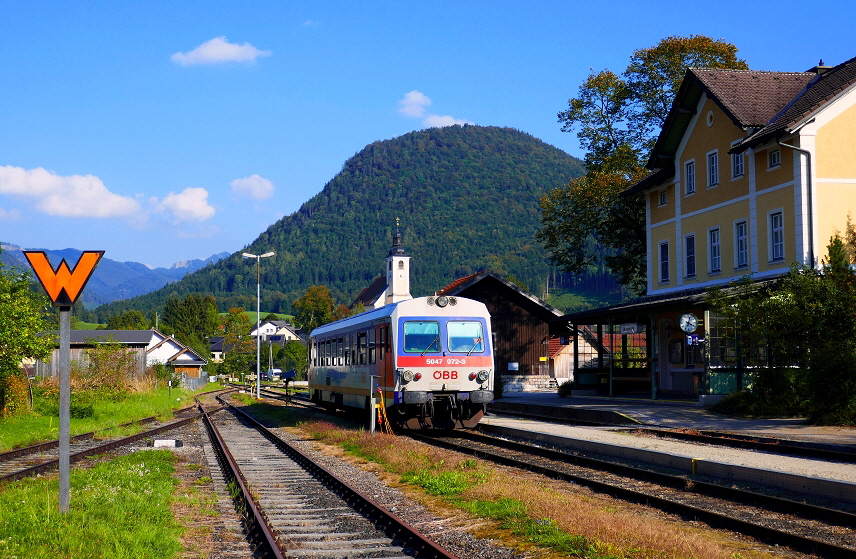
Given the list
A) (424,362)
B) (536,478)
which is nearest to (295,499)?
(536,478)

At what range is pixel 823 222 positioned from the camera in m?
26.1

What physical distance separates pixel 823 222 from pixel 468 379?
1275 cm

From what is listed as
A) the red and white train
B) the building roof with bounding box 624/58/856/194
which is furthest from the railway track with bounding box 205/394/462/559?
the building roof with bounding box 624/58/856/194

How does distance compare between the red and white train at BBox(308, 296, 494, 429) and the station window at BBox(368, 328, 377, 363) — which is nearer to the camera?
the red and white train at BBox(308, 296, 494, 429)

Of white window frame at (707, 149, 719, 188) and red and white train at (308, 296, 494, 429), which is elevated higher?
white window frame at (707, 149, 719, 188)

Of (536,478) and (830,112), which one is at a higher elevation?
(830,112)

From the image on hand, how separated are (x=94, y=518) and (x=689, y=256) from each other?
27.5 m

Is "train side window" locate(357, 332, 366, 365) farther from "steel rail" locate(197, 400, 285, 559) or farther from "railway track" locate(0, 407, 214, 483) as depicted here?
"steel rail" locate(197, 400, 285, 559)

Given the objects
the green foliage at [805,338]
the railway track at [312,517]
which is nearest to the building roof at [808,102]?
the green foliage at [805,338]

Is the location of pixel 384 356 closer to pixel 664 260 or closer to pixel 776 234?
pixel 776 234

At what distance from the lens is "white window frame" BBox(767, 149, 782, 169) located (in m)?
27.2

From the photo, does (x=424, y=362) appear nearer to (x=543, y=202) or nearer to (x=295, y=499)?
(x=295, y=499)

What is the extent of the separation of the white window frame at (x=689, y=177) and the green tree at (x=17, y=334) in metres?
22.5

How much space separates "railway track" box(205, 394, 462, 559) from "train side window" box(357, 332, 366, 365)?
6975mm
